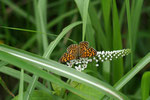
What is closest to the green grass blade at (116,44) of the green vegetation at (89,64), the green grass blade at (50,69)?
the green vegetation at (89,64)

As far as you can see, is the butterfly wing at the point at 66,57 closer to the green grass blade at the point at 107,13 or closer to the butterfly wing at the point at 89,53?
the butterfly wing at the point at 89,53

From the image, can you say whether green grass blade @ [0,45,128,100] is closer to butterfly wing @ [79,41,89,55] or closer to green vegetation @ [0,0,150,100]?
green vegetation @ [0,0,150,100]

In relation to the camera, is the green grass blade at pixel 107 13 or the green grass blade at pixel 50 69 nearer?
the green grass blade at pixel 50 69

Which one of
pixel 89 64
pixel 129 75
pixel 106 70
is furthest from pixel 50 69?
pixel 106 70

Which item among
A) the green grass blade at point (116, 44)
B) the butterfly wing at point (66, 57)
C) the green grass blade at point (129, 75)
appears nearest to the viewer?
the green grass blade at point (129, 75)

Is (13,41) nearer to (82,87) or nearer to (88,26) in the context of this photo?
(88,26)

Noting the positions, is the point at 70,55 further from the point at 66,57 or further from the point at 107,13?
the point at 107,13

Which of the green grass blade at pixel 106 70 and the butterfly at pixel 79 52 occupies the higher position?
the butterfly at pixel 79 52

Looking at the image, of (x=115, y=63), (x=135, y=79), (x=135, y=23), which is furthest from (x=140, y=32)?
(x=115, y=63)
